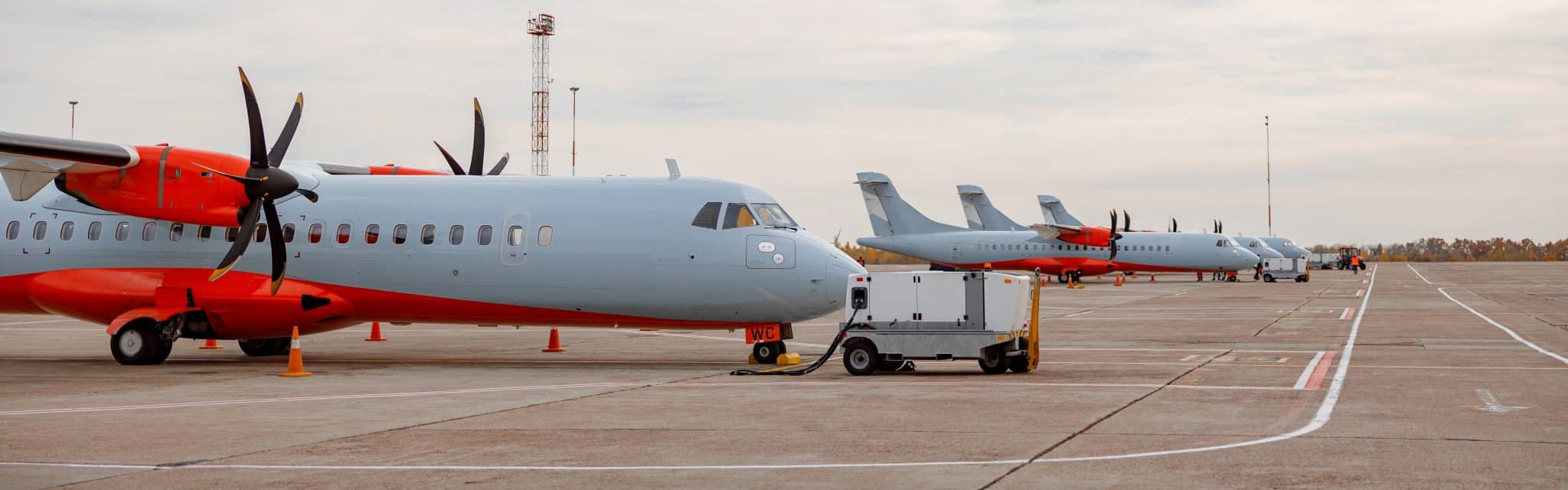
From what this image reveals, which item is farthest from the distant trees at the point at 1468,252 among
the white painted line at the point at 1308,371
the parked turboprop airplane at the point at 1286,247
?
the white painted line at the point at 1308,371

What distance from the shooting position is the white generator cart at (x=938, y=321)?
1695cm

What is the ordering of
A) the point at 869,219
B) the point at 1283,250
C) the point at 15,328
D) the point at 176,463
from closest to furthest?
the point at 176,463 < the point at 15,328 < the point at 869,219 < the point at 1283,250

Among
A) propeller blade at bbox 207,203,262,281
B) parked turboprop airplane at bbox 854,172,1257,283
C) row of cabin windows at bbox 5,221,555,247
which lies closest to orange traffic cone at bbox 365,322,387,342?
row of cabin windows at bbox 5,221,555,247

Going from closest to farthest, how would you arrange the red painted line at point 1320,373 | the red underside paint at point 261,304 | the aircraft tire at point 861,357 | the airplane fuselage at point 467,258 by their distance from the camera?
the red painted line at point 1320,373
the aircraft tire at point 861,357
the airplane fuselage at point 467,258
the red underside paint at point 261,304

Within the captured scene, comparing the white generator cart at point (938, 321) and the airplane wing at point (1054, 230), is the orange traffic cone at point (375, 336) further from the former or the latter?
the airplane wing at point (1054, 230)

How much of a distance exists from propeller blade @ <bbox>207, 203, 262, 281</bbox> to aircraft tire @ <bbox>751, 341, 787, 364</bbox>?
7.20 m

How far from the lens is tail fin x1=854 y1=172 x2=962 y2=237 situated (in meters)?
70.8

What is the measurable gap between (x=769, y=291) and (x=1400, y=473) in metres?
10.4

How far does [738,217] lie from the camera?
18984 mm

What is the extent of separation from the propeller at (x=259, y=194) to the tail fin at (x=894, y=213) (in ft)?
171

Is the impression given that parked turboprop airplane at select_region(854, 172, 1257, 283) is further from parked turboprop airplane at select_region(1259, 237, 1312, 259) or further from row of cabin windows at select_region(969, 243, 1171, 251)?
parked turboprop airplane at select_region(1259, 237, 1312, 259)

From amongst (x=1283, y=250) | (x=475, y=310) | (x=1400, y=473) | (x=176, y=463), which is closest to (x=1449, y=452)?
(x=1400, y=473)

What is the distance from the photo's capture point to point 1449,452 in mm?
9805

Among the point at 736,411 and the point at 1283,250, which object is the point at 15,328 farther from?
the point at 1283,250
